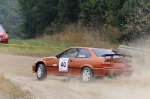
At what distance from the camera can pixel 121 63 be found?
16.0 metres

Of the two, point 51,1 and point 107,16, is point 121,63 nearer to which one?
point 107,16

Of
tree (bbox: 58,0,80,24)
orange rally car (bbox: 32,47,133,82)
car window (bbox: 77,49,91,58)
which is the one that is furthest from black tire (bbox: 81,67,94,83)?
tree (bbox: 58,0,80,24)

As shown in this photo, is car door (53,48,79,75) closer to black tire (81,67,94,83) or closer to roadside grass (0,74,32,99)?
black tire (81,67,94,83)

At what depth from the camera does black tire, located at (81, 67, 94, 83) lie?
15906mm

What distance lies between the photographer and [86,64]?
16234 mm

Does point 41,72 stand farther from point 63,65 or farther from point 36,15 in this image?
point 36,15

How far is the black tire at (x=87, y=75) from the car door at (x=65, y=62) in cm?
80

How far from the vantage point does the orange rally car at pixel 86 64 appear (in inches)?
621

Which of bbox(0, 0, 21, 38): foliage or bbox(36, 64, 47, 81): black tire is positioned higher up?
bbox(0, 0, 21, 38): foliage

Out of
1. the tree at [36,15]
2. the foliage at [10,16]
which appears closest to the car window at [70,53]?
the tree at [36,15]

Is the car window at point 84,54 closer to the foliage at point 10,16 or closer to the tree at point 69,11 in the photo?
the tree at point 69,11

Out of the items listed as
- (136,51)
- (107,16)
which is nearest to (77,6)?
(107,16)

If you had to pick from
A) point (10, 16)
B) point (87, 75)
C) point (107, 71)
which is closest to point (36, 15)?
point (10, 16)

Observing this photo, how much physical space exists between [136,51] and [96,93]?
7115 millimetres
